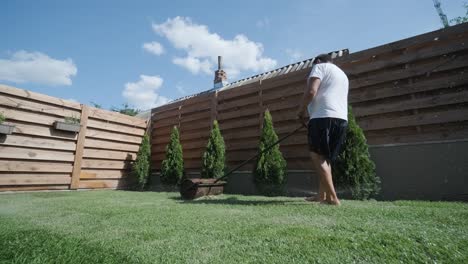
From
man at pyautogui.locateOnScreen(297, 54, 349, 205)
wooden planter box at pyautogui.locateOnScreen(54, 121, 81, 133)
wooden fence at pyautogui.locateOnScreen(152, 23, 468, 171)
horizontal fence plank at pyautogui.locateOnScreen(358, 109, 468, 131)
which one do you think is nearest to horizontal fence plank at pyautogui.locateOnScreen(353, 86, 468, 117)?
wooden fence at pyautogui.locateOnScreen(152, 23, 468, 171)

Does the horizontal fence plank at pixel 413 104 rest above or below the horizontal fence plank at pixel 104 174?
above

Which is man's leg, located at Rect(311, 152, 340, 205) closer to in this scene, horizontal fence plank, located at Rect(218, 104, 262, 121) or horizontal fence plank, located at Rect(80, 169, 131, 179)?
horizontal fence plank, located at Rect(218, 104, 262, 121)

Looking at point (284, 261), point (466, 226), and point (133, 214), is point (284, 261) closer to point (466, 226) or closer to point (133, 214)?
point (466, 226)

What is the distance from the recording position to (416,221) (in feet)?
5.93

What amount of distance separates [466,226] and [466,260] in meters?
0.72

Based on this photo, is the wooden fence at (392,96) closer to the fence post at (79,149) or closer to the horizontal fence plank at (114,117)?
the horizontal fence plank at (114,117)

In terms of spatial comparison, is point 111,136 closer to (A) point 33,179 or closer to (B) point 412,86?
(A) point 33,179

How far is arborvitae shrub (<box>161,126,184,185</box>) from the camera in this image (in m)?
6.73

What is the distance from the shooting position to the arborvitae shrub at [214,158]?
19.2 ft

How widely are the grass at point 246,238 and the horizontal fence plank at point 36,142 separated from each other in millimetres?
3743

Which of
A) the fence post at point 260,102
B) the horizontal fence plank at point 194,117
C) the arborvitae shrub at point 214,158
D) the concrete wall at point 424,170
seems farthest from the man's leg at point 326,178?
the horizontal fence plank at point 194,117

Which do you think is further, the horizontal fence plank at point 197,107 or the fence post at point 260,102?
the horizontal fence plank at point 197,107

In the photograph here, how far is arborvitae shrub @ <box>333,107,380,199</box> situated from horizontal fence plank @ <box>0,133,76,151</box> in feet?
18.4

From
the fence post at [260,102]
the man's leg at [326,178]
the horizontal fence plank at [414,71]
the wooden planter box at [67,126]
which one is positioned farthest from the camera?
the fence post at [260,102]
